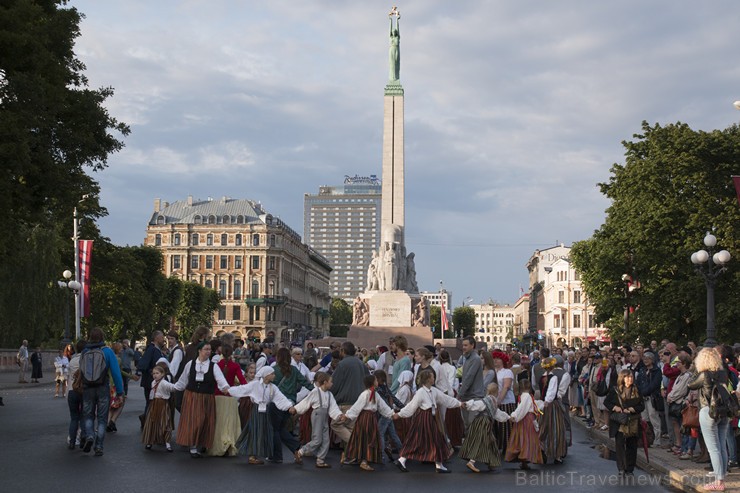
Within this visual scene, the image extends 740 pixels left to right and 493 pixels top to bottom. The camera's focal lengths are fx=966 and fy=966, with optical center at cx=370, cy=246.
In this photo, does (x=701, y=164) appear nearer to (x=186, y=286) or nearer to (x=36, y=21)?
(x=36, y=21)

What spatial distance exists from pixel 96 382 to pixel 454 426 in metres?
6.35

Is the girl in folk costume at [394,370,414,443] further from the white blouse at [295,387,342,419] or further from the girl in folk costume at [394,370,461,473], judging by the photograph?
the white blouse at [295,387,342,419]

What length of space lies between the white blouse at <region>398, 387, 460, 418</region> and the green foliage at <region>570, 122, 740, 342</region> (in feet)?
82.1

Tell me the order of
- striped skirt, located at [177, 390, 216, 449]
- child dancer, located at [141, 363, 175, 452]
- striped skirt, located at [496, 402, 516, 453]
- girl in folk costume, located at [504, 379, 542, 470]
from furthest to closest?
child dancer, located at [141, 363, 175, 452], striped skirt, located at [496, 402, 516, 453], striped skirt, located at [177, 390, 216, 449], girl in folk costume, located at [504, 379, 542, 470]

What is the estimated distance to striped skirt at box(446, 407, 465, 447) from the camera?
17312 millimetres

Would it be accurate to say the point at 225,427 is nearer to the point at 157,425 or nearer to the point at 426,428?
the point at 157,425

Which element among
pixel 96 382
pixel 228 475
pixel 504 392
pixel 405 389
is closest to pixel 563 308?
pixel 504 392

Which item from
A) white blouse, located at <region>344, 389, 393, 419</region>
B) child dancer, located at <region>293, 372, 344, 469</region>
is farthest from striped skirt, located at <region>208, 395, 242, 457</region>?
white blouse, located at <region>344, 389, 393, 419</region>

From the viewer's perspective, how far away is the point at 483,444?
1447 cm

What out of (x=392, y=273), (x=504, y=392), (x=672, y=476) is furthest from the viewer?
(x=392, y=273)

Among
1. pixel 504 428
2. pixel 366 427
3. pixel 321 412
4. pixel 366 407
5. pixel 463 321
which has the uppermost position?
pixel 463 321

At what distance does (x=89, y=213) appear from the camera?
54.5m

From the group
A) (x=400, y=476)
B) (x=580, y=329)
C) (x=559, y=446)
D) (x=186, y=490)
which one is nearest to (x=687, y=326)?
(x=559, y=446)

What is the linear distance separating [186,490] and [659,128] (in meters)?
33.0
